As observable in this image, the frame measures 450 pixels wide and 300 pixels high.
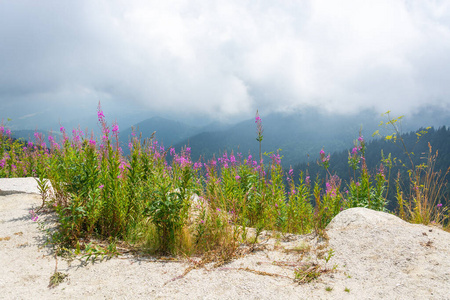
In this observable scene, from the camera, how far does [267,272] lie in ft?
10.5

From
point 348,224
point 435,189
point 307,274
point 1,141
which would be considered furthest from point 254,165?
point 1,141

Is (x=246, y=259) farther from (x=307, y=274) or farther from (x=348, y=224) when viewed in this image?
(x=348, y=224)

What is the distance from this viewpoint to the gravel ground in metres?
2.77

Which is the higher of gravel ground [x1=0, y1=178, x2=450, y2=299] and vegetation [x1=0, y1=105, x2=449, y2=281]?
vegetation [x1=0, y1=105, x2=449, y2=281]

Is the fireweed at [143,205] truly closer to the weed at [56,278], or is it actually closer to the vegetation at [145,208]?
the vegetation at [145,208]

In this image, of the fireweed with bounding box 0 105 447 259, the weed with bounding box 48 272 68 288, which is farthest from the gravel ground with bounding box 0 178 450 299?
the fireweed with bounding box 0 105 447 259

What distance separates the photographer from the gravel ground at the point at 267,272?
2.77 m

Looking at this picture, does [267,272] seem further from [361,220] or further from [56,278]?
[56,278]

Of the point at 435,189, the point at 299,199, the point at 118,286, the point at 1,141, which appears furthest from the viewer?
the point at 1,141

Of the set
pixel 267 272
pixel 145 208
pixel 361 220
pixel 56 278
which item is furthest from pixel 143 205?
pixel 361 220

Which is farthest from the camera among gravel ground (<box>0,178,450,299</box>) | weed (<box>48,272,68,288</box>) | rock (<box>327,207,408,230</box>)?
rock (<box>327,207,408,230</box>)

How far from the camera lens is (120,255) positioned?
3.70 metres

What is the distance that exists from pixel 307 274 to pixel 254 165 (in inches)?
148

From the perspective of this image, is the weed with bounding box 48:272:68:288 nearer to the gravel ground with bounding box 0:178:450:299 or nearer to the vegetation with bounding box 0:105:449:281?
the gravel ground with bounding box 0:178:450:299
